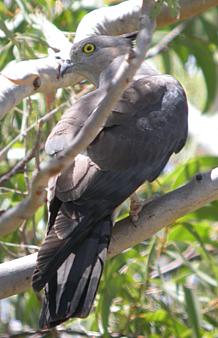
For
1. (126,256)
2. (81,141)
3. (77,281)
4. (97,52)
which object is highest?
(81,141)

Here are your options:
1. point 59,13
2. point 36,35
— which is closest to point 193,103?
point 59,13

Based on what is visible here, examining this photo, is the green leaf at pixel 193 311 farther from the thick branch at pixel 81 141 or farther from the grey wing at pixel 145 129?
the thick branch at pixel 81 141

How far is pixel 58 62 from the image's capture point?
497 centimetres

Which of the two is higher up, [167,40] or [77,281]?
[77,281]

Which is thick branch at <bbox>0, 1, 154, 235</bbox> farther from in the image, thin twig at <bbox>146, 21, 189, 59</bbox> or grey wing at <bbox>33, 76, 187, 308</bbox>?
thin twig at <bbox>146, 21, 189, 59</bbox>

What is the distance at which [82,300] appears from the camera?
4230mm

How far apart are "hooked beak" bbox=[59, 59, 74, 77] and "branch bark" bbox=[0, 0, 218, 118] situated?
3 centimetres

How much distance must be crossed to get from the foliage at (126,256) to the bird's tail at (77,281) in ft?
2.77

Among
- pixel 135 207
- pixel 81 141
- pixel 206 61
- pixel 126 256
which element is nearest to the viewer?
pixel 81 141

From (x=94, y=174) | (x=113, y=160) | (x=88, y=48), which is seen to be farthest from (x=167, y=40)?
(x=94, y=174)

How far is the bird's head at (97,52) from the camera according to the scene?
18.6 feet

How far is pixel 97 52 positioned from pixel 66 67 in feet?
2.99

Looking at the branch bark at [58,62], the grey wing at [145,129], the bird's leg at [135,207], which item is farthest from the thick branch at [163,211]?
the branch bark at [58,62]

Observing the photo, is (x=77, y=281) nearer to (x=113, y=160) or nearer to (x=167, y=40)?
(x=113, y=160)
